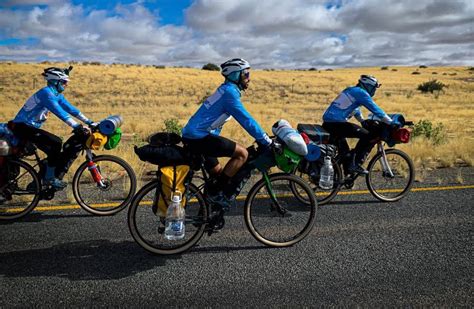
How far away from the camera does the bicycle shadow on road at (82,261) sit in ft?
13.0

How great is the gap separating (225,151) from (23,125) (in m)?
3.11

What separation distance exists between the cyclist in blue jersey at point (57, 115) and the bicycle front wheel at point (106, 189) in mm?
286

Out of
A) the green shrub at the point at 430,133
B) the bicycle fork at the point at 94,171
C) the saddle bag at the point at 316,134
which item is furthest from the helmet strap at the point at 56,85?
the green shrub at the point at 430,133

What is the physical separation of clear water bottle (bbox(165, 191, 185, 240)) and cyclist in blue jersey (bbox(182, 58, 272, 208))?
0.43m

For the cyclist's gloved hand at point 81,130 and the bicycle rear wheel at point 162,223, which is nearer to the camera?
the bicycle rear wheel at point 162,223

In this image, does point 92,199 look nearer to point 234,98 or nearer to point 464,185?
point 234,98

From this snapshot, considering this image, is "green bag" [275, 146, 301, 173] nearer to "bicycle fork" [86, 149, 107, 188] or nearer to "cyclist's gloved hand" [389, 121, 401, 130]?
"cyclist's gloved hand" [389, 121, 401, 130]

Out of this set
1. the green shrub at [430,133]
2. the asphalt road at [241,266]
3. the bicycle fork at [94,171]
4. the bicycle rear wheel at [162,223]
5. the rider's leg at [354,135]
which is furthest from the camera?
Answer: the green shrub at [430,133]

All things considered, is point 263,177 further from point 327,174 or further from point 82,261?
point 82,261

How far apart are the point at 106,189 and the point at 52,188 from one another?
74 centimetres

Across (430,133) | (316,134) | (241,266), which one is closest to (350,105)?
(316,134)

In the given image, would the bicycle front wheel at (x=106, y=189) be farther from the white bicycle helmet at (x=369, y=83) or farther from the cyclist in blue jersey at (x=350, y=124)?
the white bicycle helmet at (x=369, y=83)

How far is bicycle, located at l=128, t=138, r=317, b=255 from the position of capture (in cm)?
438

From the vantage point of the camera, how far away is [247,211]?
15.3 feet
